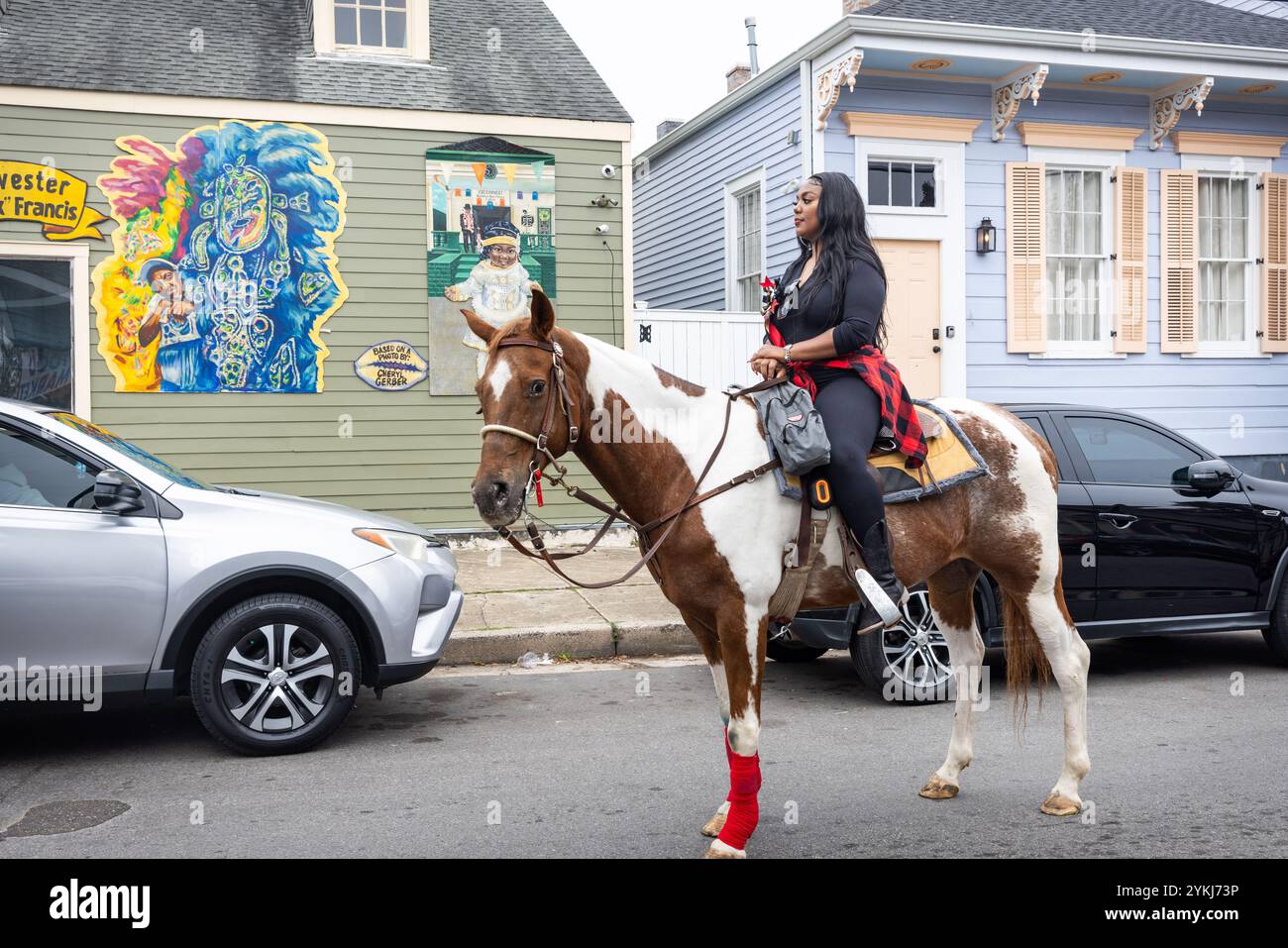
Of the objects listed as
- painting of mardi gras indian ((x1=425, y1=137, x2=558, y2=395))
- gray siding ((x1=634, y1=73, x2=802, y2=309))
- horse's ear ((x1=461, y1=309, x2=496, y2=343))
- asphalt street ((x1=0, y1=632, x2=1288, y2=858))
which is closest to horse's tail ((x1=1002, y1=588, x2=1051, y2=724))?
asphalt street ((x1=0, y1=632, x2=1288, y2=858))

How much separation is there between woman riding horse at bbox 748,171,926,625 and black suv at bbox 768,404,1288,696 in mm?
2344

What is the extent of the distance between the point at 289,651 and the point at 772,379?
2.95 metres

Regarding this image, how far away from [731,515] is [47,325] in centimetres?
936

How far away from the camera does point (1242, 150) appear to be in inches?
553

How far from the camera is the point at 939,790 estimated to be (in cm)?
494

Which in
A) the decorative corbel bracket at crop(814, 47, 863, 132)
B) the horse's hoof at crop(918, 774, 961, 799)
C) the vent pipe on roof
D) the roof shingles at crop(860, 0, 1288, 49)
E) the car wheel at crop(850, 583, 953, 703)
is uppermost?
the vent pipe on roof

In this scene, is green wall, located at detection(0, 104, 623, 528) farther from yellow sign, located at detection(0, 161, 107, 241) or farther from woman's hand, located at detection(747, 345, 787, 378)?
woman's hand, located at detection(747, 345, 787, 378)

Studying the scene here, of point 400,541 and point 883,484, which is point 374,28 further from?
point 883,484

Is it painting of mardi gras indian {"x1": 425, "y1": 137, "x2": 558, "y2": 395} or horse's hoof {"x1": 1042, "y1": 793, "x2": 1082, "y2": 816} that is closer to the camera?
horse's hoof {"x1": 1042, "y1": 793, "x2": 1082, "y2": 816}

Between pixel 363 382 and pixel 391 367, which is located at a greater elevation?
pixel 391 367

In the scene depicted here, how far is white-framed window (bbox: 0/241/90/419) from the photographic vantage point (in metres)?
10.8

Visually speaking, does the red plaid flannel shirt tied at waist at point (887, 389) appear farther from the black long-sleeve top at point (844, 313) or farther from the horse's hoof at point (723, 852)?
the horse's hoof at point (723, 852)

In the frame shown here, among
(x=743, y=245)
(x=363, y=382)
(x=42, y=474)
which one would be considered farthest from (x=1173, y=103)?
(x=42, y=474)
